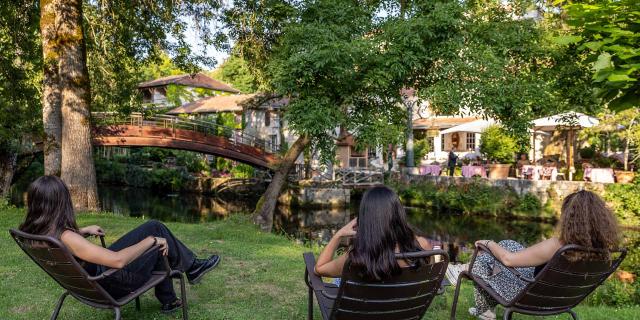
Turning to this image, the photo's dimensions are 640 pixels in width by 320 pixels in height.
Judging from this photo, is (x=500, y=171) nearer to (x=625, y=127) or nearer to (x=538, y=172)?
(x=538, y=172)

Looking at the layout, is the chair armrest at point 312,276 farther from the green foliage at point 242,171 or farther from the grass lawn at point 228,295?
the green foliage at point 242,171

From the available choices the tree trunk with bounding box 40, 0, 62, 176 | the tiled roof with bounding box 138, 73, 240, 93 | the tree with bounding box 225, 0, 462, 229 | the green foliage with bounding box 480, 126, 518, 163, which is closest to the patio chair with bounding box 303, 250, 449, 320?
the tree with bounding box 225, 0, 462, 229

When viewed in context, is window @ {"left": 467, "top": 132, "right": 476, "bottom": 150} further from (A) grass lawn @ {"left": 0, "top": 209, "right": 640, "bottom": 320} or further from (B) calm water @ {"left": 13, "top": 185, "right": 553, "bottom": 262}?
(A) grass lawn @ {"left": 0, "top": 209, "right": 640, "bottom": 320}

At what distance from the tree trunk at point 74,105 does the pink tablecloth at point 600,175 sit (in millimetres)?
16624

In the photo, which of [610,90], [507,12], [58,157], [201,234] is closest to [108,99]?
[58,157]

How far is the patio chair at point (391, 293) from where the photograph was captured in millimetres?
2652

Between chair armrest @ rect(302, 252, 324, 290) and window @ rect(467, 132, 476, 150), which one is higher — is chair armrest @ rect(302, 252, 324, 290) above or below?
below

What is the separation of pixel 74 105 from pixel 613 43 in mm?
9163

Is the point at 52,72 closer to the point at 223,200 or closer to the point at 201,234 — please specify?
the point at 201,234

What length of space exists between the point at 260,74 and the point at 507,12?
6153 millimetres

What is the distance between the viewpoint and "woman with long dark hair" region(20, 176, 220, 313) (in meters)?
3.07

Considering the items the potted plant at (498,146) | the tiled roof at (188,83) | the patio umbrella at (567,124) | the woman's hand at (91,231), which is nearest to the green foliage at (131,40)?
the woman's hand at (91,231)

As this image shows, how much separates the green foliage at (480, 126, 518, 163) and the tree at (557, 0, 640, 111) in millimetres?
20983

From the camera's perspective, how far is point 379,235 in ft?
8.61
